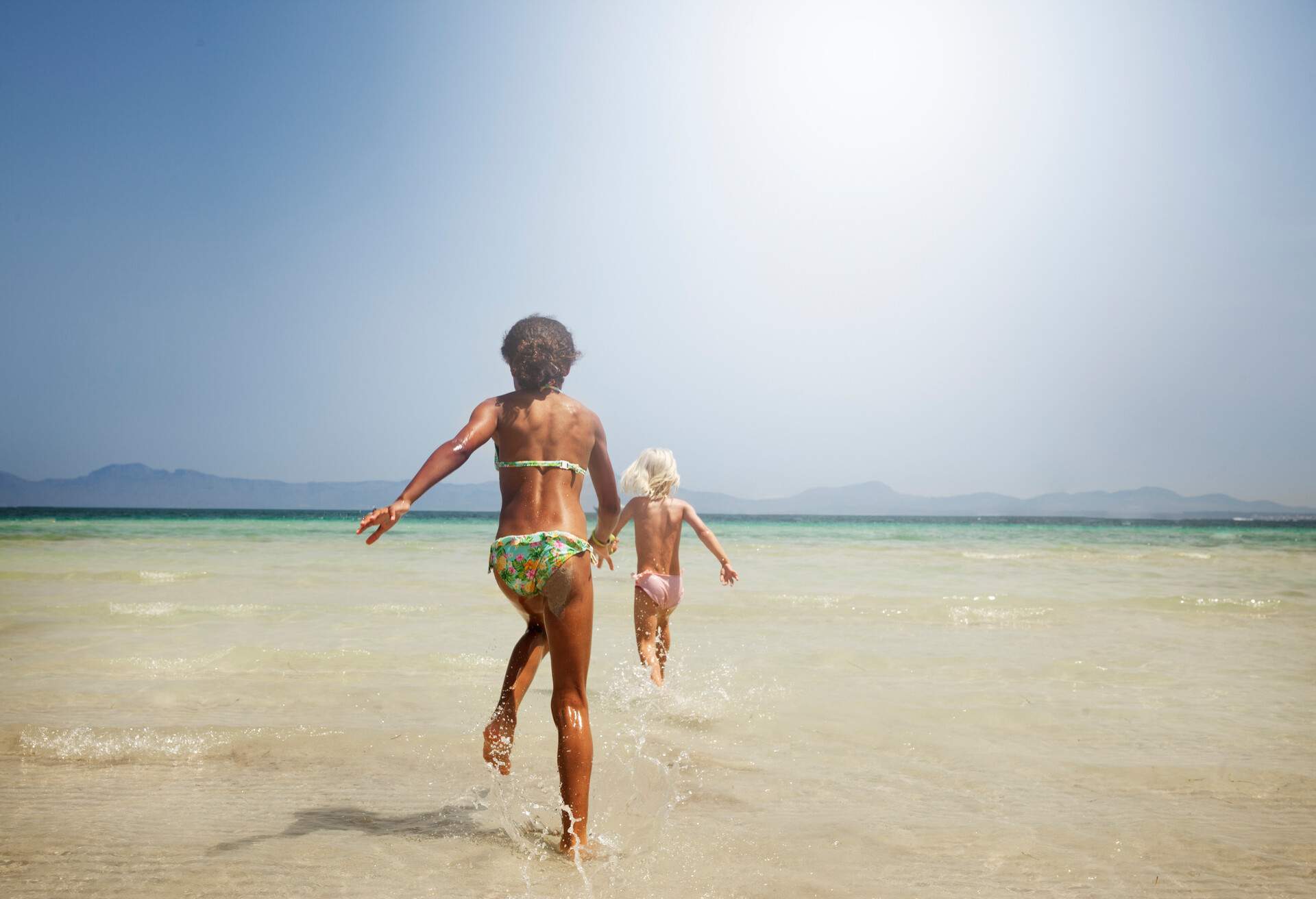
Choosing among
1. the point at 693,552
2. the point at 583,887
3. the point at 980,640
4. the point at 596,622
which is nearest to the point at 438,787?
the point at 583,887

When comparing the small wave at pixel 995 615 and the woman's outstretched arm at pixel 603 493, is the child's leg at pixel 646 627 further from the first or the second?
the small wave at pixel 995 615

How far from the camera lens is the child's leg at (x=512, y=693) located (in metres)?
3.05

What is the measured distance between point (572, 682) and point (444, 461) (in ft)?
3.11

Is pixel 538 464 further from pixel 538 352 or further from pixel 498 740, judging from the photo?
pixel 498 740

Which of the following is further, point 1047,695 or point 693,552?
point 693,552

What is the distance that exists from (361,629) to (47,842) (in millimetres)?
4715

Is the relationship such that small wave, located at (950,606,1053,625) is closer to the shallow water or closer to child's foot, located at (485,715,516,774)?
the shallow water

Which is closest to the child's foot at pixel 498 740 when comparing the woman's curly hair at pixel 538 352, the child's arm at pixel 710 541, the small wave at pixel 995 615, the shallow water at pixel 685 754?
the shallow water at pixel 685 754

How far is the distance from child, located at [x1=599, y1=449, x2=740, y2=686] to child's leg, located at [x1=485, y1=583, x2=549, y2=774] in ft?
8.75

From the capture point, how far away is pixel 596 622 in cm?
843

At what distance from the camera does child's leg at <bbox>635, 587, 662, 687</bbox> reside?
578 centimetres

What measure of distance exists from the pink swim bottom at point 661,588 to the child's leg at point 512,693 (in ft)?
8.96

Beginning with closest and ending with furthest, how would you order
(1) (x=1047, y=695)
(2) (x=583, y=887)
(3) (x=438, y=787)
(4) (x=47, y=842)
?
(2) (x=583, y=887) → (4) (x=47, y=842) → (3) (x=438, y=787) → (1) (x=1047, y=695)

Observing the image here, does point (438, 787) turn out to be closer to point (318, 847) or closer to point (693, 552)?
point (318, 847)
